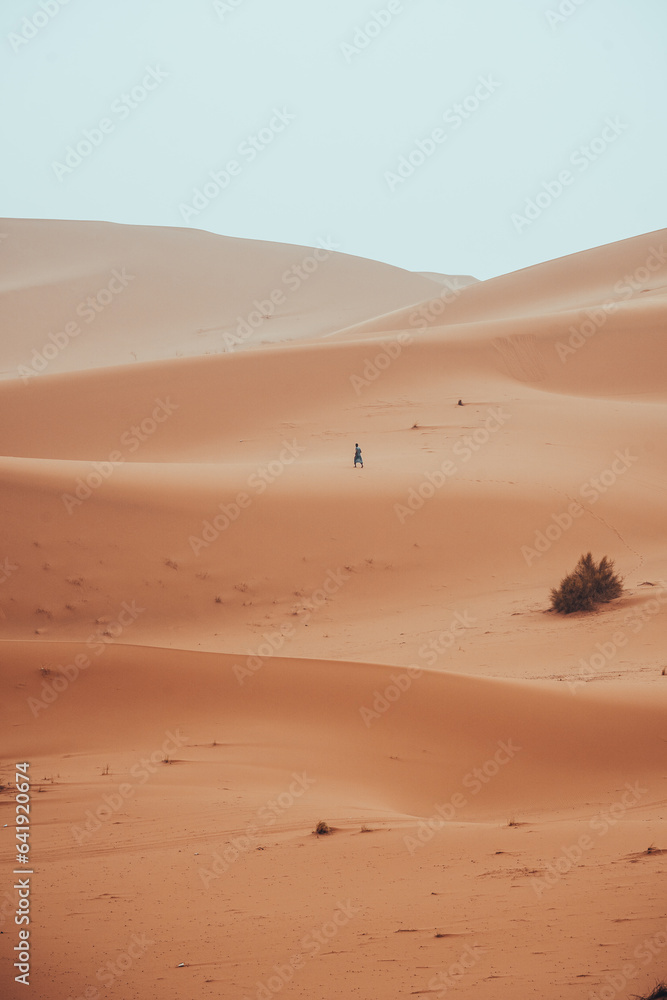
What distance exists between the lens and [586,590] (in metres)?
11.5

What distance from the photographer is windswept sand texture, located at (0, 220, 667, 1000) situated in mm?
4637

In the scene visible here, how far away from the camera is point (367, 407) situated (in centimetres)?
2239

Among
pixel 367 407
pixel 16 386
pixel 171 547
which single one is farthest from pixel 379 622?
pixel 16 386

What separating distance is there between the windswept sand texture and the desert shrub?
375 mm

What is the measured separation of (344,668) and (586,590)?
14.2ft

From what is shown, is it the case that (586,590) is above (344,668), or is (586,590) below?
above

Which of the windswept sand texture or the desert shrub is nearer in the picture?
the windswept sand texture

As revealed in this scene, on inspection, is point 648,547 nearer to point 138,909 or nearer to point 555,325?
point 138,909

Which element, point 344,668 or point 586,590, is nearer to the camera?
point 344,668

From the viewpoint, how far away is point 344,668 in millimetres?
8891

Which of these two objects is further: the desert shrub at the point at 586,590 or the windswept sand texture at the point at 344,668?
the desert shrub at the point at 586,590

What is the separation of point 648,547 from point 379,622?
5422 millimetres

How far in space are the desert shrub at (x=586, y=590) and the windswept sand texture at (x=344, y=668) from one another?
1.23ft

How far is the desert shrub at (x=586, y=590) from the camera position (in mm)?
11477
